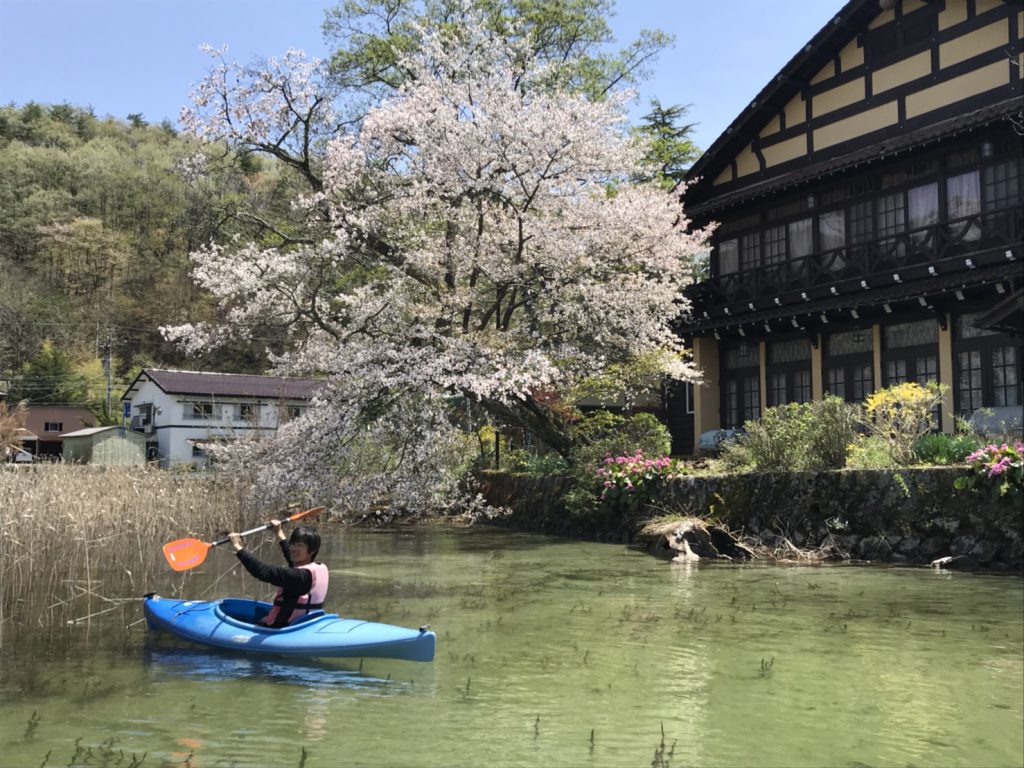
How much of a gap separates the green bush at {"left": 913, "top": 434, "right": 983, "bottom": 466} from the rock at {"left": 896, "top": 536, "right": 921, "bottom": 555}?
1.28 m

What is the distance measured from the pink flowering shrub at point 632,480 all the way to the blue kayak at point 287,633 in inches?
395

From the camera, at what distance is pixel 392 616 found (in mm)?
10422

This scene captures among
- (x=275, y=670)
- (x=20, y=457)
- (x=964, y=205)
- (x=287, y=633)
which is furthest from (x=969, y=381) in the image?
(x=20, y=457)


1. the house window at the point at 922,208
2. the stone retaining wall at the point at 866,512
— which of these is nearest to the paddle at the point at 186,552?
the stone retaining wall at the point at 866,512

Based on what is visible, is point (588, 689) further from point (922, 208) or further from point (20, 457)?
point (20, 457)

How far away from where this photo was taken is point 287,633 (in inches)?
323

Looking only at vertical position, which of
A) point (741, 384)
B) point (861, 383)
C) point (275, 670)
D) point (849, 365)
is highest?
point (849, 365)

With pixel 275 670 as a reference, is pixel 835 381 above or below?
above

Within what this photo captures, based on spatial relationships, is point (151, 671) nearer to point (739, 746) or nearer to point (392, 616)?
point (392, 616)

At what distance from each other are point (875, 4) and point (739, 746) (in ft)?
63.5

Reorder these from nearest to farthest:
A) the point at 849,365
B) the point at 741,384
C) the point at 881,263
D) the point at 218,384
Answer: the point at 881,263
the point at 849,365
the point at 741,384
the point at 218,384

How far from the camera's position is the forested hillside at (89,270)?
5809 cm

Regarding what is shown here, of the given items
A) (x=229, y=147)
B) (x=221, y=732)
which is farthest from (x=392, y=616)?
(x=229, y=147)

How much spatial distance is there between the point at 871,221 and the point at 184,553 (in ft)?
53.9
